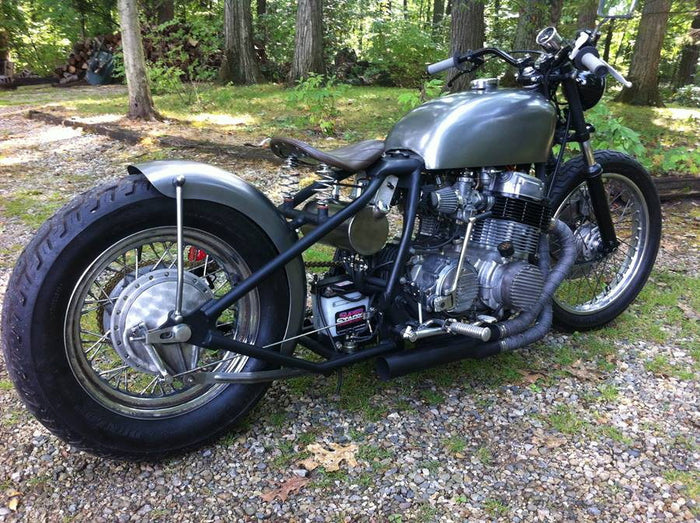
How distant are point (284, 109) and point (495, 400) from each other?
7356 millimetres

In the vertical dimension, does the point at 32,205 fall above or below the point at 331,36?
below

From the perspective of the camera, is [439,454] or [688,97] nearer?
[439,454]

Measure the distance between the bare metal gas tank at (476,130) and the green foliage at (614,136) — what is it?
118 inches

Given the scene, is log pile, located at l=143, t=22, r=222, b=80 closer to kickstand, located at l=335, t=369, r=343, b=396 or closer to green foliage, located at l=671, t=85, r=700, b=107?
green foliage, located at l=671, t=85, r=700, b=107

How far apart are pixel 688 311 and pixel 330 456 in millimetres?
2509

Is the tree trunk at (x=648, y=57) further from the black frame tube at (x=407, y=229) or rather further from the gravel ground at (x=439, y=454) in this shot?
the black frame tube at (x=407, y=229)

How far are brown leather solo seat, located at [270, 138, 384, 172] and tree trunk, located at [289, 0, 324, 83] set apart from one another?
8.11 metres

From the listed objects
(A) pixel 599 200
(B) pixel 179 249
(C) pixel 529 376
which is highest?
(B) pixel 179 249

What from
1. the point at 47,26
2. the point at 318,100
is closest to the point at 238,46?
the point at 318,100

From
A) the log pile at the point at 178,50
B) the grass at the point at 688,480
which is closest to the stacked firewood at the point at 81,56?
the log pile at the point at 178,50

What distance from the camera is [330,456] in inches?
84.8

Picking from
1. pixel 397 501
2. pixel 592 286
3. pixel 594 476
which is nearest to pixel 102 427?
pixel 397 501

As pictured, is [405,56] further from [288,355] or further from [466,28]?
[288,355]

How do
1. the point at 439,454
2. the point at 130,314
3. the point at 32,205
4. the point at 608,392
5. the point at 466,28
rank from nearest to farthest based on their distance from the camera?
1. the point at 130,314
2. the point at 439,454
3. the point at 608,392
4. the point at 32,205
5. the point at 466,28
